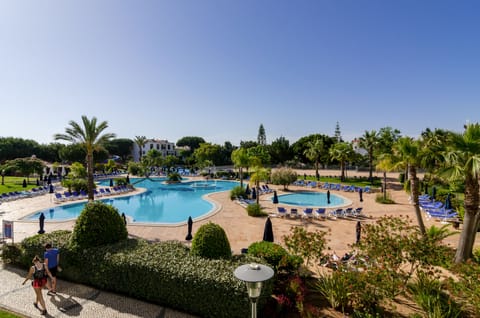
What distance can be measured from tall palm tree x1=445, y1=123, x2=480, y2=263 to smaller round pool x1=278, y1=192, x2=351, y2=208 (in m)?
14.2

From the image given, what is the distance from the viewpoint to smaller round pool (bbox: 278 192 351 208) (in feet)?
80.3

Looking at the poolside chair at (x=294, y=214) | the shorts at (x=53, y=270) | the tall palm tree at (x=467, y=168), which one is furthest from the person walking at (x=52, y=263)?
the poolside chair at (x=294, y=214)

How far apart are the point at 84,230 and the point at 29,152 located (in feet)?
251

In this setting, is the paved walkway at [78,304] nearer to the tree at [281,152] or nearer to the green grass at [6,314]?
the green grass at [6,314]

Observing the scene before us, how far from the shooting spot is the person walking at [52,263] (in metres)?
7.98

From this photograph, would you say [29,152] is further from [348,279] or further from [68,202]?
[348,279]

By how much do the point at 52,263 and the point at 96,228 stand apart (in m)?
1.56

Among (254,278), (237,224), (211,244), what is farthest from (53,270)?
(237,224)

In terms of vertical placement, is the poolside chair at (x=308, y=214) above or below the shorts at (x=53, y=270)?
below

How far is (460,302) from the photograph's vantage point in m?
6.71

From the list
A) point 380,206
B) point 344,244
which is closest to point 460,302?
point 344,244

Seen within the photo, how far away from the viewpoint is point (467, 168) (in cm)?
834

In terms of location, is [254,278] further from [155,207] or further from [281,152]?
[281,152]

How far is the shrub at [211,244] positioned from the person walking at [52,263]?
4416 mm
